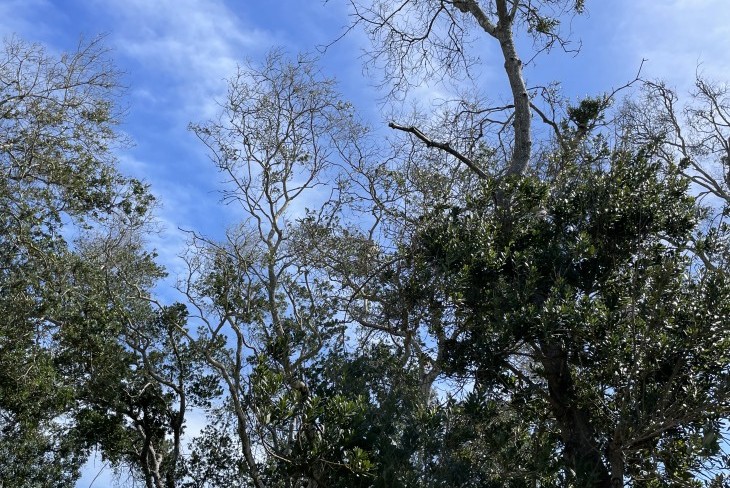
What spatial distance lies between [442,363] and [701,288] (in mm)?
2204

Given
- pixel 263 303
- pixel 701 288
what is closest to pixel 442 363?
pixel 701 288

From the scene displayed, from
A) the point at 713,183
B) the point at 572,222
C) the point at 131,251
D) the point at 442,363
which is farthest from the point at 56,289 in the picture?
the point at 713,183

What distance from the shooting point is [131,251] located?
14602 mm

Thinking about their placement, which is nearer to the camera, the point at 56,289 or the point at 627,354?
the point at 627,354

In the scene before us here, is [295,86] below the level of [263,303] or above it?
above

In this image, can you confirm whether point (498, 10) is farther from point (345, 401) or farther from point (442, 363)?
point (345, 401)

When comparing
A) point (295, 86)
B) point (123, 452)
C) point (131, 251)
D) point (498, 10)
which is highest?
point (295, 86)

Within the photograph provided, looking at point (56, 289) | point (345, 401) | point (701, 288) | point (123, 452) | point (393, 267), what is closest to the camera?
point (345, 401)

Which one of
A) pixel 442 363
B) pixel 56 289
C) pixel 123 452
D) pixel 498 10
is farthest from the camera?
pixel 123 452

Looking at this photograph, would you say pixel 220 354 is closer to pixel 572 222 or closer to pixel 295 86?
pixel 295 86

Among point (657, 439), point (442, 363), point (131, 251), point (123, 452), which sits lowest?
point (657, 439)

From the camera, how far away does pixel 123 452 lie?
15.4m

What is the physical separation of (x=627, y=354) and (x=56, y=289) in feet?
28.7

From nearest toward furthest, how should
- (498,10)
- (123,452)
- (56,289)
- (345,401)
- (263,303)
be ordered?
1. (345,401)
2. (498,10)
3. (56,289)
4. (263,303)
5. (123,452)
